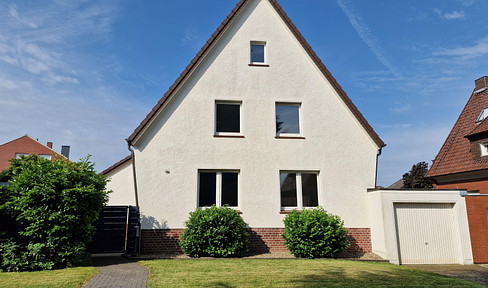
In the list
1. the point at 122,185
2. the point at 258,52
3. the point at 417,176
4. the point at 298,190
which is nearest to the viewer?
the point at 298,190

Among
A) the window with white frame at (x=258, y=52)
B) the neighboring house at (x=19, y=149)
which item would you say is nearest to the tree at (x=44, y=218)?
the window with white frame at (x=258, y=52)

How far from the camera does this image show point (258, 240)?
11.8 metres

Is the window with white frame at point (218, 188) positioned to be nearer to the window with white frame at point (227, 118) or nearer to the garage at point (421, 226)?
the window with white frame at point (227, 118)

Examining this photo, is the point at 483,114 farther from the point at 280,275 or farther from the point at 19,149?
the point at 19,149

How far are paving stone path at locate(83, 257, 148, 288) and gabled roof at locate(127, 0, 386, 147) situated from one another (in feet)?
14.7

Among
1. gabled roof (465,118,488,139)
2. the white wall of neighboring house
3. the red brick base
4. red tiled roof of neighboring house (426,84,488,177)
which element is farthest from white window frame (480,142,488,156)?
the white wall of neighboring house

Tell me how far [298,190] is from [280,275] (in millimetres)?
5163

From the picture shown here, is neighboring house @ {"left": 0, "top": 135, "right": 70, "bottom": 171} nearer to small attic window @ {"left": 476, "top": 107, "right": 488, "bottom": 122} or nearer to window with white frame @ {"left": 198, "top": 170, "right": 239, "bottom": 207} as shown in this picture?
window with white frame @ {"left": 198, "top": 170, "right": 239, "bottom": 207}

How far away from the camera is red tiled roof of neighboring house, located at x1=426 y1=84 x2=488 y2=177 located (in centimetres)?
1844

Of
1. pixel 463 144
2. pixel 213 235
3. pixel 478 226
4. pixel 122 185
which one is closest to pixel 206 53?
pixel 213 235

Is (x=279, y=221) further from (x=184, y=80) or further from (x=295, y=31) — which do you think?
(x=295, y=31)

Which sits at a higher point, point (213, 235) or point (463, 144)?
point (463, 144)

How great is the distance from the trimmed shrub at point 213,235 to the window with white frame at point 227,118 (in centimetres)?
325

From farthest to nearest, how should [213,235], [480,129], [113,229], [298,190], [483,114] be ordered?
[483,114] → [480,129] → [298,190] → [113,229] → [213,235]
